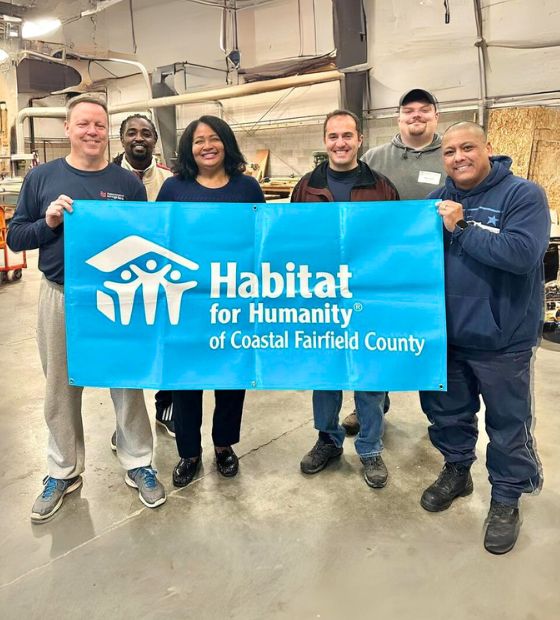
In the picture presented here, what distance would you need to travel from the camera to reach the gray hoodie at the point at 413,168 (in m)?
2.73

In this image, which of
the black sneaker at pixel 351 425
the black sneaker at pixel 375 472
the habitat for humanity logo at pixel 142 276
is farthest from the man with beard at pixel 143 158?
the black sneaker at pixel 375 472

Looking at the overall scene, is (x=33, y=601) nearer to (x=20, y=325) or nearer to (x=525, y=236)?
(x=525, y=236)

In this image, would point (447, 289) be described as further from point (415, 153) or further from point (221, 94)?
point (221, 94)

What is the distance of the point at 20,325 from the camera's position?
5684 mm

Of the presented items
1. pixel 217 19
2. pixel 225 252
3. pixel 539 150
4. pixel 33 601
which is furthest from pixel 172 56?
pixel 33 601

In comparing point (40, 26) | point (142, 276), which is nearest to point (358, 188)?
point (142, 276)

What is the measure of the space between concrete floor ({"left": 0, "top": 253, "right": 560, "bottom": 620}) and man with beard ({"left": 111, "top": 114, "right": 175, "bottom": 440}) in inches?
9.3

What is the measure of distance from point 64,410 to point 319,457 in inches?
48.4

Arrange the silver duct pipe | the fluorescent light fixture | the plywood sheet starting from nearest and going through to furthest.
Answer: the plywood sheet → the silver duct pipe → the fluorescent light fixture

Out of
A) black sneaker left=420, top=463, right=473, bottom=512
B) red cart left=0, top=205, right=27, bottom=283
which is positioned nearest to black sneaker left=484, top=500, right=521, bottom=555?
black sneaker left=420, top=463, right=473, bottom=512

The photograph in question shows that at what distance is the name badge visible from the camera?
270 centimetres

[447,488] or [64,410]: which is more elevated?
[64,410]

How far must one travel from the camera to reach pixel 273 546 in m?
2.16

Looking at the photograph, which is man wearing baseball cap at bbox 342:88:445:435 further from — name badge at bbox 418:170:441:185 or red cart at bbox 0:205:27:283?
red cart at bbox 0:205:27:283
